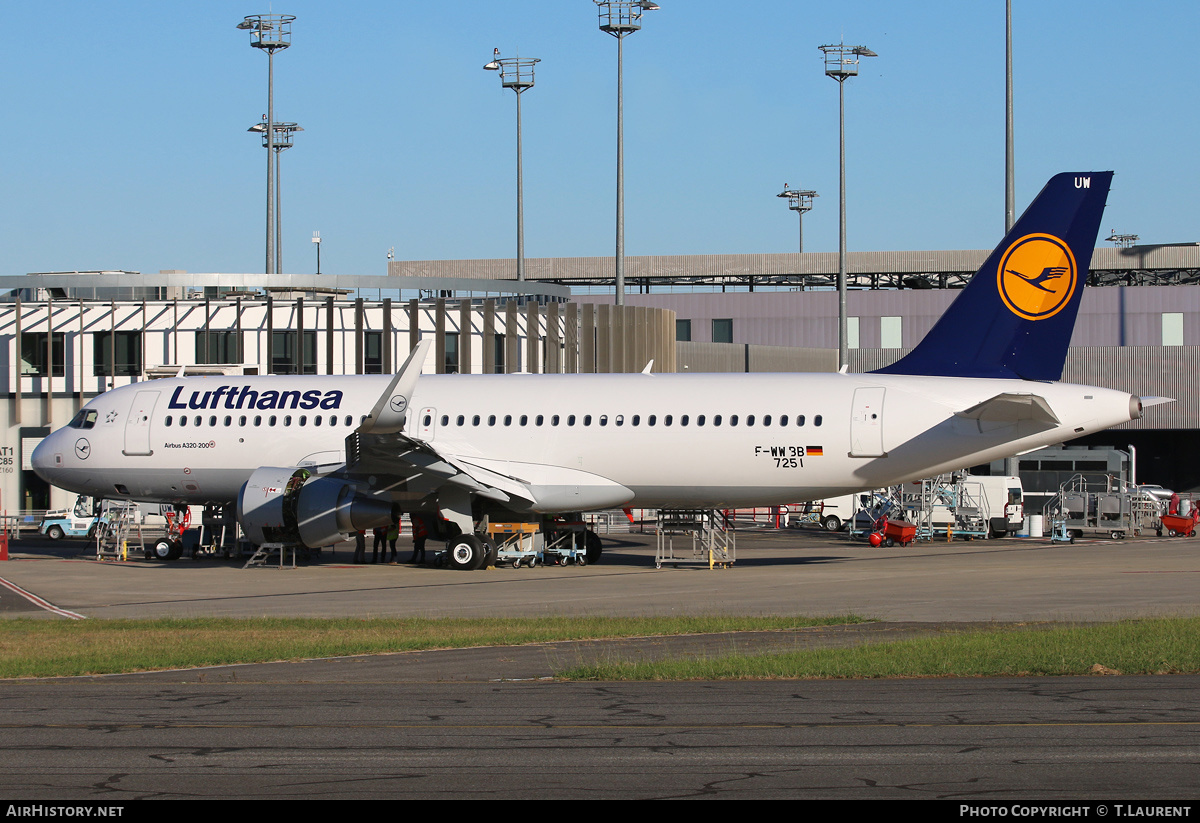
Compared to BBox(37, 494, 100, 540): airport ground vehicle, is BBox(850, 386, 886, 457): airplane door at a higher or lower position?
higher

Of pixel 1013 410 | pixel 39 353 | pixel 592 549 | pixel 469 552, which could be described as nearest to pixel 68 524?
pixel 39 353

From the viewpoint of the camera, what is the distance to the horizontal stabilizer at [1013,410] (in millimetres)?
25484

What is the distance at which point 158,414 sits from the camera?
3119cm

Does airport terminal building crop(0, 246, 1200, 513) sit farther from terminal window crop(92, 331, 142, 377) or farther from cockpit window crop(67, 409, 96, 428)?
cockpit window crop(67, 409, 96, 428)

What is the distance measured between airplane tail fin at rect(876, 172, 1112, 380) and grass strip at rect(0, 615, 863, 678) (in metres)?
11.0

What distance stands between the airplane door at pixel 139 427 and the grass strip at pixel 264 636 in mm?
11939

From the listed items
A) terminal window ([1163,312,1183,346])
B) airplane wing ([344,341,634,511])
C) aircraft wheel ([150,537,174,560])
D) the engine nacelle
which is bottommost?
aircraft wheel ([150,537,174,560])

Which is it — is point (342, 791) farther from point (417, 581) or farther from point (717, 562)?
point (717, 562)

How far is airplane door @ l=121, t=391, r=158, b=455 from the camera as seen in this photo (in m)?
31.0

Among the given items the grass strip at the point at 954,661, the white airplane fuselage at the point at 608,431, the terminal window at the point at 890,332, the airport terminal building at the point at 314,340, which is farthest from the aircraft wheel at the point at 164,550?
the terminal window at the point at 890,332

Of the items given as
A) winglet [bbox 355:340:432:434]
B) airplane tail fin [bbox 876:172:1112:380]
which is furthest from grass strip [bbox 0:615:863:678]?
airplane tail fin [bbox 876:172:1112:380]

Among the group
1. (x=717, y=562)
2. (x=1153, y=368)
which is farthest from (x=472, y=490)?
(x=1153, y=368)

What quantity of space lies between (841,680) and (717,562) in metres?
16.6

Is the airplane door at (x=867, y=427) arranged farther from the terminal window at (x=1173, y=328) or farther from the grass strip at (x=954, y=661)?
the terminal window at (x=1173, y=328)
